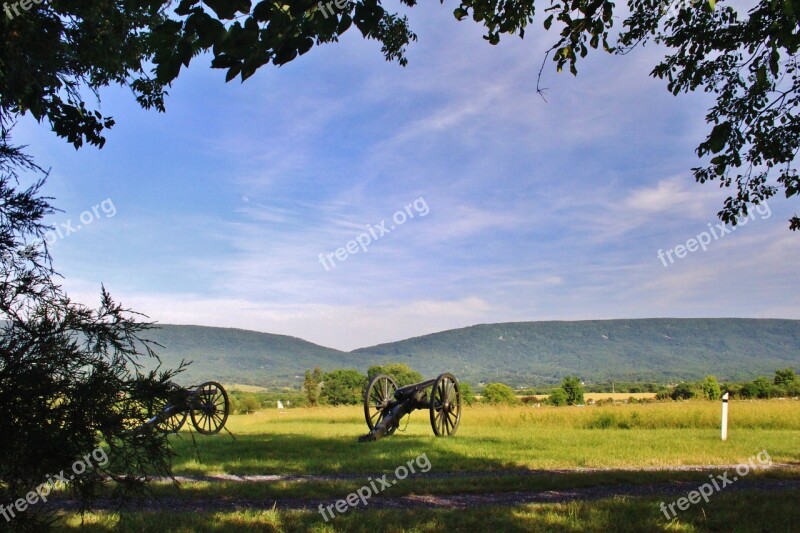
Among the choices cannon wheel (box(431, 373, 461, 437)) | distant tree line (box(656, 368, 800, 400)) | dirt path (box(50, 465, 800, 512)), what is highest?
distant tree line (box(656, 368, 800, 400))

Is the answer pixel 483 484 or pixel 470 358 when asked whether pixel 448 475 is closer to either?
pixel 483 484

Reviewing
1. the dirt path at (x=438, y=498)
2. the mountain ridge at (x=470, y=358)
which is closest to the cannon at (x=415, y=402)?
the dirt path at (x=438, y=498)

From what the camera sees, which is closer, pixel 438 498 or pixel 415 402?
pixel 438 498

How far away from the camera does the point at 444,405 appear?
14.3 m

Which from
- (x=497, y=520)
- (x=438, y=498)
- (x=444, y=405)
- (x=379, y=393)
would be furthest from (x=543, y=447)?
(x=497, y=520)

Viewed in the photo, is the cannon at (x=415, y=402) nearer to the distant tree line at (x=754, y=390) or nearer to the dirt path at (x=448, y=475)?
the dirt path at (x=448, y=475)

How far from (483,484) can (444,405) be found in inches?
275

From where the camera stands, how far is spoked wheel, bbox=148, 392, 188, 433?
360 centimetres

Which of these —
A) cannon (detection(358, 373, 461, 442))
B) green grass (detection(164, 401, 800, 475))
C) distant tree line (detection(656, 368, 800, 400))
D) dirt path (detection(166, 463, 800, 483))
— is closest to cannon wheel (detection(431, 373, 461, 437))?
cannon (detection(358, 373, 461, 442))

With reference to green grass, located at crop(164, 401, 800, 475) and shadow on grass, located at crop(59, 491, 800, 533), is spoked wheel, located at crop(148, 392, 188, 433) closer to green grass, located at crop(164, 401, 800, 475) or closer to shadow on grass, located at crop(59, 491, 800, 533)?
shadow on grass, located at crop(59, 491, 800, 533)

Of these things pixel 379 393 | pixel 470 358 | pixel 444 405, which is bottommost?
pixel 444 405

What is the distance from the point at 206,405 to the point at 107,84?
3.85 metres

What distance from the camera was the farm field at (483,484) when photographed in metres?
5.08

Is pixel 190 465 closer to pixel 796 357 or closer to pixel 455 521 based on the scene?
pixel 455 521
